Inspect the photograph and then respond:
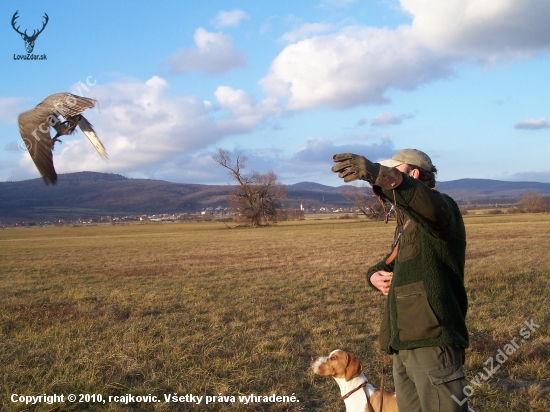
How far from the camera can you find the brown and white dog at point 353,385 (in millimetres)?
3646

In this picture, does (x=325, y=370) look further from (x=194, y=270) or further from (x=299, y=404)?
(x=194, y=270)

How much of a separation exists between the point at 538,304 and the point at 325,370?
7.07 meters

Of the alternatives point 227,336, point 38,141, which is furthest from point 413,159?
point 227,336

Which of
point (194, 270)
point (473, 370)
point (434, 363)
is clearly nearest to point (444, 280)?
point (434, 363)

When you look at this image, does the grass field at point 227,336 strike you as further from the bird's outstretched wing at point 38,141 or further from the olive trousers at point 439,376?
the bird's outstretched wing at point 38,141

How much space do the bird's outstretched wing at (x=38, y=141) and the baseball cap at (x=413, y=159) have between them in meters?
1.96

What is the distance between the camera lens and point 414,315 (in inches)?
103

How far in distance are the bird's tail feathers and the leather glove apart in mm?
1124

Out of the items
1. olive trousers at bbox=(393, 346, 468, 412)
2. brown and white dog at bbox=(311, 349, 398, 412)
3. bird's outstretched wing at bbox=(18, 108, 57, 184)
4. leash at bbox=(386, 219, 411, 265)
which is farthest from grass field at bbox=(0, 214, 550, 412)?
bird's outstretched wing at bbox=(18, 108, 57, 184)

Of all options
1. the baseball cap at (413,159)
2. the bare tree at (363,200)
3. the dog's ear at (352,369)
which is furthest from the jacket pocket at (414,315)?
the bare tree at (363,200)

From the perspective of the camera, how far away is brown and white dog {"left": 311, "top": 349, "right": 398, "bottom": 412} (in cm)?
365

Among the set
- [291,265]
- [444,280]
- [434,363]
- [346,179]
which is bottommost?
[291,265]

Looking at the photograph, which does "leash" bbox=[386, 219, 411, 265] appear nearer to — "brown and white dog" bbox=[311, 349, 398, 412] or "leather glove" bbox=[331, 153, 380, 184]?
"leather glove" bbox=[331, 153, 380, 184]

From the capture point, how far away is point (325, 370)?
3.93 metres
